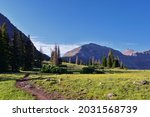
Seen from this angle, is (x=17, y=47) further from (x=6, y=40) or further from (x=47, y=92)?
(x=47, y=92)

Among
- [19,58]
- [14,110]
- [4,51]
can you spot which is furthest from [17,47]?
[14,110]

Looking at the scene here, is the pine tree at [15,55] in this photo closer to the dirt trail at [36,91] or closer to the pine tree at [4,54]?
the pine tree at [4,54]

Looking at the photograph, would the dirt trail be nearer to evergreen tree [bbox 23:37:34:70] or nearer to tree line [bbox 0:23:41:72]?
tree line [bbox 0:23:41:72]

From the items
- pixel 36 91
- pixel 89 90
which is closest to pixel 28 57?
pixel 36 91

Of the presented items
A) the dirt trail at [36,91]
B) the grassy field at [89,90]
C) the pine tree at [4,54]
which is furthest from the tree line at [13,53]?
the dirt trail at [36,91]

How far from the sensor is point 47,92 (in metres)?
45.8

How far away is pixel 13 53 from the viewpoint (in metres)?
106

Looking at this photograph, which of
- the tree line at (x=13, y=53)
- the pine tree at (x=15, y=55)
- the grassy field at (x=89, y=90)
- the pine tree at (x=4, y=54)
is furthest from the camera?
the pine tree at (x=15, y=55)

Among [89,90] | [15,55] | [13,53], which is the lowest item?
[89,90]

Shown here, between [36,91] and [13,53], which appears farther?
[13,53]

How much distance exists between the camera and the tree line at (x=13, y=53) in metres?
96.0

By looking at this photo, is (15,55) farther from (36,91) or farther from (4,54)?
(36,91)

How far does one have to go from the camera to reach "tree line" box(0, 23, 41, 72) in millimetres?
96000

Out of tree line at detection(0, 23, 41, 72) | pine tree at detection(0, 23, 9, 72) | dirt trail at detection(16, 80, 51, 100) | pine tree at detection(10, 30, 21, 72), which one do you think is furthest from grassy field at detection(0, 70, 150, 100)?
pine tree at detection(10, 30, 21, 72)
